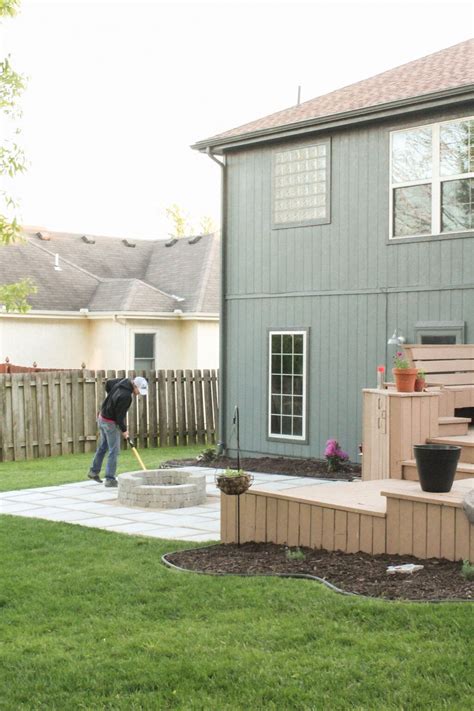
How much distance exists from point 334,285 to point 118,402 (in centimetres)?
383

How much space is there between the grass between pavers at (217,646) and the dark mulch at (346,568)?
27 cm

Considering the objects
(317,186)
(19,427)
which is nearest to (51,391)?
(19,427)

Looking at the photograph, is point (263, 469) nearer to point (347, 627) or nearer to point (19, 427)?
point (19, 427)

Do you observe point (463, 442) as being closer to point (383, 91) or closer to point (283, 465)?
point (283, 465)

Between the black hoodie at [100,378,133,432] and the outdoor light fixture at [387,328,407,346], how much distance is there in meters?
3.54

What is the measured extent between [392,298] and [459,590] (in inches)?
300

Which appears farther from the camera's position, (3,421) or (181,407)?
(181,407)

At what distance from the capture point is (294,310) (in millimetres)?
14625

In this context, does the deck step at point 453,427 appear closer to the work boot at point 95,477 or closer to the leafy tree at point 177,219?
the work boot at point 95,477

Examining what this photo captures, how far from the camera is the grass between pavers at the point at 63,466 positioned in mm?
12883

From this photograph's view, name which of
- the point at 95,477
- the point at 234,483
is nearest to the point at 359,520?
the point at 234,483

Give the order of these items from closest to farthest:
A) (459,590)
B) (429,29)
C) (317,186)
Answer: (459,590), (317,186), (429,29)

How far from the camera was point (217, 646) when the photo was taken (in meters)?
5.23

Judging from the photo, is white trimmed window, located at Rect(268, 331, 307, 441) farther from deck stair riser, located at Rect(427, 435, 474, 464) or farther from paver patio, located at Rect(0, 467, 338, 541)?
deck stair riser, located at Rect(427, 435, 474, 464)
